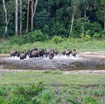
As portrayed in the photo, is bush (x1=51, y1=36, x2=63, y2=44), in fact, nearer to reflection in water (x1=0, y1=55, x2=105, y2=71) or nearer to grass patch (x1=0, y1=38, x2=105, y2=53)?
grass patch (x1=0, y1=38, x2=105, y2=53)

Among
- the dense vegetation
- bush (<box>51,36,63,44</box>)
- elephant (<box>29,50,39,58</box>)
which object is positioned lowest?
bush (<box>51,36,63,44</box>)

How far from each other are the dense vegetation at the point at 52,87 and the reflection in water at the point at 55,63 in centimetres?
361

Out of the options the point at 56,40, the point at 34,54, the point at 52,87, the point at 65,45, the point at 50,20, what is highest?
the point at 52,87

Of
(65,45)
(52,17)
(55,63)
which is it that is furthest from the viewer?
(52,17)

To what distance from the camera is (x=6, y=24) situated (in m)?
39.1

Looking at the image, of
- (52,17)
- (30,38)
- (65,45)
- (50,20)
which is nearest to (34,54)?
(65,45)

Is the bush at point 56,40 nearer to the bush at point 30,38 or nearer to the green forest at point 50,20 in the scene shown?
the green forest at point 50,20

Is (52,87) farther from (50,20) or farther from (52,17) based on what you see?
(52,17)

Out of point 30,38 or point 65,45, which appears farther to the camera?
point 30,38

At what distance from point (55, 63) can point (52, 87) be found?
964cm

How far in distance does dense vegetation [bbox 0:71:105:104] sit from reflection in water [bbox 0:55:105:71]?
3.61 metres

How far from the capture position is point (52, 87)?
1510 cm

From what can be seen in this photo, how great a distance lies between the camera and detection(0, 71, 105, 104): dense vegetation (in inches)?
441

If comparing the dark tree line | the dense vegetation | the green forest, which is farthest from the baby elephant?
the dark tree line
